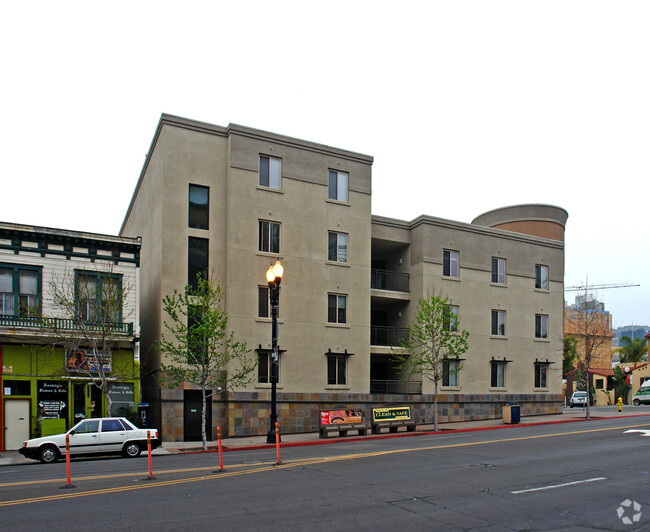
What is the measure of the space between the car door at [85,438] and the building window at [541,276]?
3092 cm

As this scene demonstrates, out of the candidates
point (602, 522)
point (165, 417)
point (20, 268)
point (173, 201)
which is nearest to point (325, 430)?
point (165, 417)

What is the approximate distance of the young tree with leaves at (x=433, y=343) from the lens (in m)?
31.2

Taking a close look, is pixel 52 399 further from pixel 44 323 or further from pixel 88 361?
pixel 44 323

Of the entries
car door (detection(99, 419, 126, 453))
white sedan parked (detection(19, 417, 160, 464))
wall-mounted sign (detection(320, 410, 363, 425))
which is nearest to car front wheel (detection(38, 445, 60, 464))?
white sedan parked (detection(19, 417, 160, 464))

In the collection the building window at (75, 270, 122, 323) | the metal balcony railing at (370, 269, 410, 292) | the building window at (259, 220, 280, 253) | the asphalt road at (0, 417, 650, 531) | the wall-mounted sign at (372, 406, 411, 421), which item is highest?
the building window at (259, 220, 280, 253)

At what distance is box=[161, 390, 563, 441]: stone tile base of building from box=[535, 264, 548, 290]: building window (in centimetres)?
933

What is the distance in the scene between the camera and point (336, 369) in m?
32.7

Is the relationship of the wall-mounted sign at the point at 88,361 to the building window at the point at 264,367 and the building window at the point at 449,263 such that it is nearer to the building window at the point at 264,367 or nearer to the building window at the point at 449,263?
the building window at the point at 264,367

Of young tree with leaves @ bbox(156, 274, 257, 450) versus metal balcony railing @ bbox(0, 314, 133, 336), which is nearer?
young tree with leaves @ bbox(156, 274, 257, 450)

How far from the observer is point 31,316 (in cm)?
2597

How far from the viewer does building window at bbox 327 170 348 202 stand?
111 ft

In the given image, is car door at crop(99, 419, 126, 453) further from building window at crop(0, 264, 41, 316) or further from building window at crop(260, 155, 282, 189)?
building window at crop(260, 155, 282, 189)

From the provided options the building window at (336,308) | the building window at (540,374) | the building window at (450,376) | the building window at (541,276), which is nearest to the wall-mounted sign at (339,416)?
the building window at (336,308)

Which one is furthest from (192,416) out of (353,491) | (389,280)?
(353,491)
